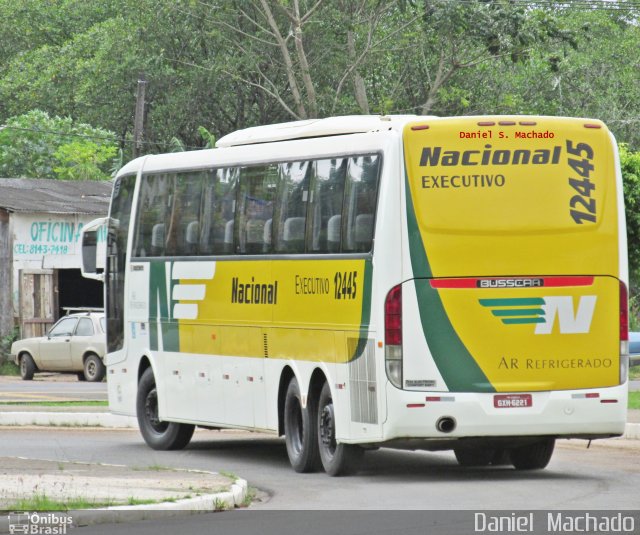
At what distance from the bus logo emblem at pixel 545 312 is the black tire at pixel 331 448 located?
1926 millimetres

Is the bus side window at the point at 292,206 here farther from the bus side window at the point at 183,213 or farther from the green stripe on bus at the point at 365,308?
the bus side window at the point at 183,213

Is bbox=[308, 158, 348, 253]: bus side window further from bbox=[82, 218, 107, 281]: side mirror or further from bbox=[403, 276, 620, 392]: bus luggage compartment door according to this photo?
bbox=[82, 218, 107, 281]: side mirror

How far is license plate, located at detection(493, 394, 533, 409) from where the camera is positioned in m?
14.2

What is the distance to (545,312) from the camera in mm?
14422

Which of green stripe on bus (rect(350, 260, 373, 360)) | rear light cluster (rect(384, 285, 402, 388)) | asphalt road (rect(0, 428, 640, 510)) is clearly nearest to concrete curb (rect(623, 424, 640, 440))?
asphalt road (rect(0, 428, 640, 510))

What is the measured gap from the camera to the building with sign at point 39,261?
41781 mm

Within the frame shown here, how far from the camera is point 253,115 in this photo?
62.1 meters

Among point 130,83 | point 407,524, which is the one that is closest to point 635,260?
point 407,524

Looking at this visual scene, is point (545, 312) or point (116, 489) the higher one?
point (545, 312)

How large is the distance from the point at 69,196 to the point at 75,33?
28819mm

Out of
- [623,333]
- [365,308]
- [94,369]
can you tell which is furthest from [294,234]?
[94,369]

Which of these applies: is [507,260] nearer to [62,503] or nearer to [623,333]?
[623,333]

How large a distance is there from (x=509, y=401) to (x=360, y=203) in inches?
91.5

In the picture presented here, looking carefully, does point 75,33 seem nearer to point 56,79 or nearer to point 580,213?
point 56,79
